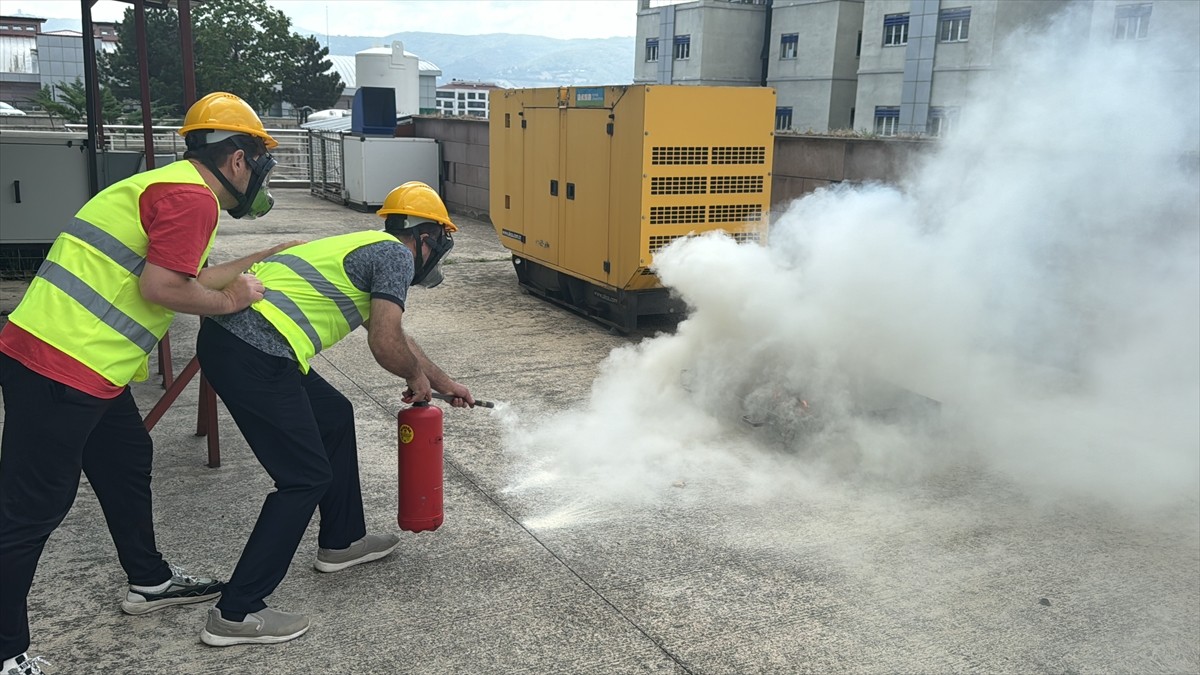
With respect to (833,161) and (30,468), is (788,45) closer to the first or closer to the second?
(833,161)

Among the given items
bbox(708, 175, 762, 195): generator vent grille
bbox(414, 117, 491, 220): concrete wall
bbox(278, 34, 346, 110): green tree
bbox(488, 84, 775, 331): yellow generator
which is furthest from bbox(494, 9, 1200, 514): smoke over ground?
bbox(278, 34, 346, 110): green tree

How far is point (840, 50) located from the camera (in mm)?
36875

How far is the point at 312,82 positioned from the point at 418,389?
61712 millimetres

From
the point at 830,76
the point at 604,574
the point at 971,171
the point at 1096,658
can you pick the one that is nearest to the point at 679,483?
the point at 604,574

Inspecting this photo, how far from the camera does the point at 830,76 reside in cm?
3716

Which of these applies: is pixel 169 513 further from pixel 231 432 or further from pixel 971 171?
pixel 971 171

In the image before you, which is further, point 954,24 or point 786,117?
point 786,117

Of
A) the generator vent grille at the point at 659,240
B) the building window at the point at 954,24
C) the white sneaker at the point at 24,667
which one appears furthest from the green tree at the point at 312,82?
the white sneaker at the point at 24,667

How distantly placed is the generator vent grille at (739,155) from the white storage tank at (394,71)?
18170mm

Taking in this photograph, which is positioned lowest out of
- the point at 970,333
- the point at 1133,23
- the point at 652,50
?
the point at 970,333

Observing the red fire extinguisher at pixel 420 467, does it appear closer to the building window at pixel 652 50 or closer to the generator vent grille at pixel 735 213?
the generator vent grille at pixel 735 213

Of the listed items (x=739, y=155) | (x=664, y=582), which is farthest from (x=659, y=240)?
(x=664, y=582)

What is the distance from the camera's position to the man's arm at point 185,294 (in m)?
2.82

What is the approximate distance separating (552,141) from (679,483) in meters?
4.82
